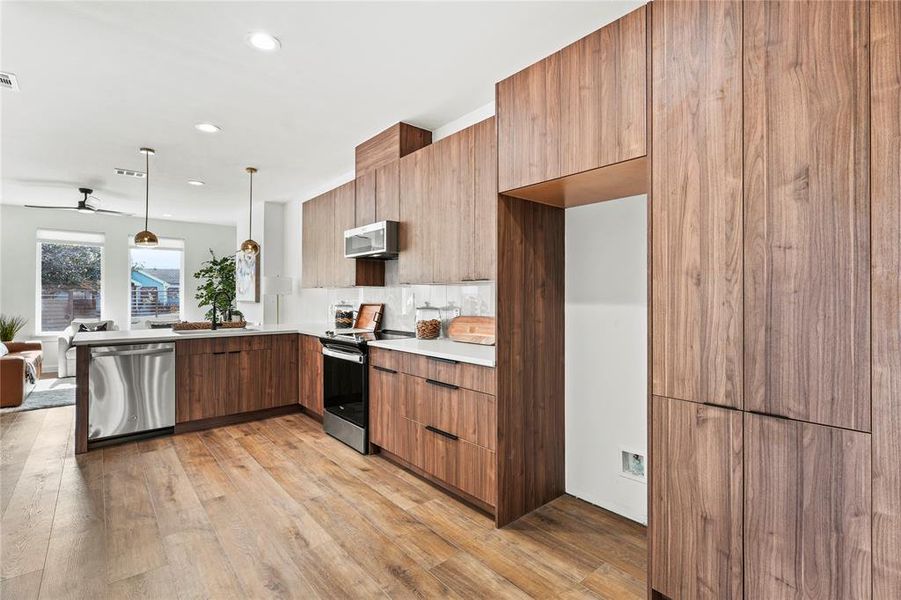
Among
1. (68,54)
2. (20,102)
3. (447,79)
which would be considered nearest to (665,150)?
(447,79)

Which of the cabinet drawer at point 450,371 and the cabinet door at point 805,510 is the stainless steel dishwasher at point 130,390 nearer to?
the cabinet drawer at point 450,371

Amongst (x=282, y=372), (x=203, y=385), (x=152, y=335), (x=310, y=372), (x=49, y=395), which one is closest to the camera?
(x=152, y=335)

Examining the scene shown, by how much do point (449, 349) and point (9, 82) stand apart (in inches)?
126

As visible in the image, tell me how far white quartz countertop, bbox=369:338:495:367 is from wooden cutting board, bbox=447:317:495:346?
0.07m

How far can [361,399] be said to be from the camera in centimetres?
337

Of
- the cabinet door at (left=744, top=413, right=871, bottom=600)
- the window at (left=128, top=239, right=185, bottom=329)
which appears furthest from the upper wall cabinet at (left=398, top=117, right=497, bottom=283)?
the window at (left=128, top=239, right=185, bottom=329)

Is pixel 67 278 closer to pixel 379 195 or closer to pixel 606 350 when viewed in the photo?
pixel 379 195

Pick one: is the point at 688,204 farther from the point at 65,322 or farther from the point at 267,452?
the point at 65,322

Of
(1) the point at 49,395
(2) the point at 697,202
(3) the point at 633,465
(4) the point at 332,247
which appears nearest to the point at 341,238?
(4) the point at 332,247

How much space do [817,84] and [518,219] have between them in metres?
1.36

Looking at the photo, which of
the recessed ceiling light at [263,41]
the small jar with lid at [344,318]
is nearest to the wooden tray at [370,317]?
the small jar with lid at [344,318]

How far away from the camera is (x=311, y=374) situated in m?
4.25

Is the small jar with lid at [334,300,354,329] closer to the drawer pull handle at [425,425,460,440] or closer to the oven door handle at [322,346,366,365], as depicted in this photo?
the oven door handle at [322,346,366,365]

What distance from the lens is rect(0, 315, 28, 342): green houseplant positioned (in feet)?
20.4
